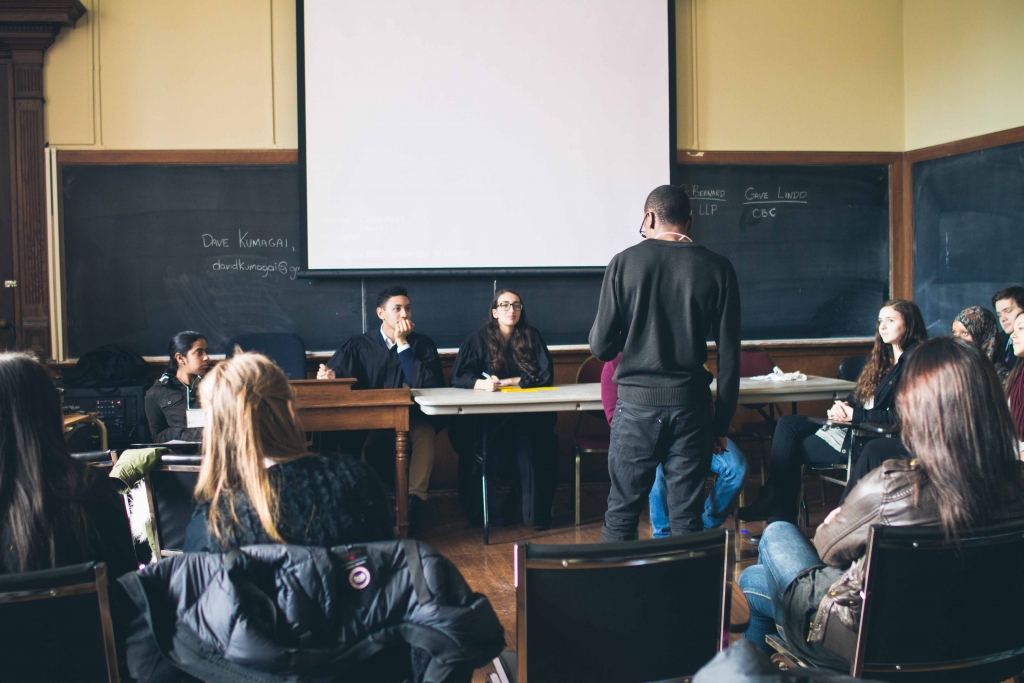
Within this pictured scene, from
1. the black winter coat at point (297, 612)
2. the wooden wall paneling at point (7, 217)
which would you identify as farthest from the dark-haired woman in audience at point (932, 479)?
the wooden wall paneling at point (7, 217)

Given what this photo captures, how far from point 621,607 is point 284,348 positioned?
3466 millimetres

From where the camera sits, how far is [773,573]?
6.03 feet

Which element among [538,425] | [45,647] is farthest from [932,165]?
[45,647]

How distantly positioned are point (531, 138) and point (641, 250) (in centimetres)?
254

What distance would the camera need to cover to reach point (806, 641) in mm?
1703

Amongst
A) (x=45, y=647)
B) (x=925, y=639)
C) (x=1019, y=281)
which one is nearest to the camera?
(x=45, y=647)

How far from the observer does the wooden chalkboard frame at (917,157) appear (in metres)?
4.63

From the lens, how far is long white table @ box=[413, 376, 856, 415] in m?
3.55

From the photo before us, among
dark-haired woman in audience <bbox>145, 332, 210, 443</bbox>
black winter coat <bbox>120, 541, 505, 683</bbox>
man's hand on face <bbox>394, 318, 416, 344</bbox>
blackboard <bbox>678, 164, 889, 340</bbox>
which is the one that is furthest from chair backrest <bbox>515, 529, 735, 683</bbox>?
blackboard <bbox>678, 164, 889, 340</bbox>

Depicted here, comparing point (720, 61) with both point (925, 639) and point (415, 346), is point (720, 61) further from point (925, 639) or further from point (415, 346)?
point (925, 639)

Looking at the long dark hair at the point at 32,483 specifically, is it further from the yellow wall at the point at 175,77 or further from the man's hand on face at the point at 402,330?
the yellow wall at the point at 175,77

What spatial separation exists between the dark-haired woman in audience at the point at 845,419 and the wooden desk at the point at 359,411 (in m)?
1.63

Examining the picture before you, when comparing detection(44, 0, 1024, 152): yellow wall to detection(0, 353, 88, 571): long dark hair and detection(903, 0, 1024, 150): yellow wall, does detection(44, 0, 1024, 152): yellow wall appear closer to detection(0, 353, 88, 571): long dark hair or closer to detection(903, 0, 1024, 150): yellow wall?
detection(903, 0, 1024, 150): yellow wall

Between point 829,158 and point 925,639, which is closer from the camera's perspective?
point 925,639
